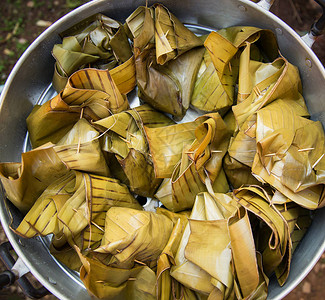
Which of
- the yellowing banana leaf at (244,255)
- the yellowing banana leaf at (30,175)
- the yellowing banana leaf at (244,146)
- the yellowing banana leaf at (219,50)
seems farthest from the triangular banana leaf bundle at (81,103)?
the yellowing banana leaf at (244,255)

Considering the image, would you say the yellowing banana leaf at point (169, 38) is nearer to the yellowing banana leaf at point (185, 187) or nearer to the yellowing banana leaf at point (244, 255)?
the yellowing banana leaf at point (185, 187)

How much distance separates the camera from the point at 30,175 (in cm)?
92

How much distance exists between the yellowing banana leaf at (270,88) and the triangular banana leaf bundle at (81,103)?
0.31 metres

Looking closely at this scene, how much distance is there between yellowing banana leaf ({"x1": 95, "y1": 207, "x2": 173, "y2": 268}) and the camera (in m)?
0.83

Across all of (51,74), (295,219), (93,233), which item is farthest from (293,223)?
(51,74)

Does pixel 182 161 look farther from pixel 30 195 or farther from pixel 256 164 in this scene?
pixel 30 195

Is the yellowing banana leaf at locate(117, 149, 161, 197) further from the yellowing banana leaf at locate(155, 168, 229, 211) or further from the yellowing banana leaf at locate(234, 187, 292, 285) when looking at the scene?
the yellowing banana leaf at locate(234, 187, 292, 285)

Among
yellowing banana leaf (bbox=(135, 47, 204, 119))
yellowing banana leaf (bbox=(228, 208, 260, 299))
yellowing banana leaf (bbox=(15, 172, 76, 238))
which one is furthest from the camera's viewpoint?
yellowing banana leaf (bbox=(135, 47, 204, 119))

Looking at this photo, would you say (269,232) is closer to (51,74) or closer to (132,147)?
(132,147)

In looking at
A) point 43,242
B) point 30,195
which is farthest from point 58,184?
point 43,242

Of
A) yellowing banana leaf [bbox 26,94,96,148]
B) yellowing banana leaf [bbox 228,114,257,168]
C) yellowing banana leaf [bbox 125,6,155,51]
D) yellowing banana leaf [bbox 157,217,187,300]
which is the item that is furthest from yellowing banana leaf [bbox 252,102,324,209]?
yellowing banana leaf [bbox 26,94,96,148]

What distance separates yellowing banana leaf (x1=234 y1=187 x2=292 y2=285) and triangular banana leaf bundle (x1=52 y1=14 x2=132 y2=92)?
51cm

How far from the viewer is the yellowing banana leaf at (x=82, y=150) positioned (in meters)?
0.89

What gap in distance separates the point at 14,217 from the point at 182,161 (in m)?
0.48
